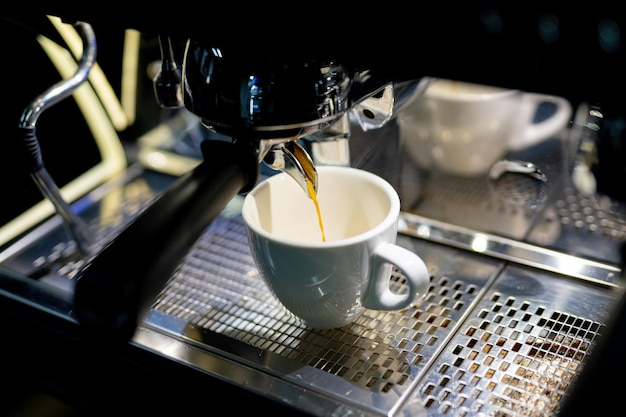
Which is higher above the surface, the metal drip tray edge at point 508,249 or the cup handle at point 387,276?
the cup handle at point 387,276

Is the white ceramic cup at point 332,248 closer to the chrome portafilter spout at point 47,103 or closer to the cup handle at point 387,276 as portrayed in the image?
the cup handle at point 387,276

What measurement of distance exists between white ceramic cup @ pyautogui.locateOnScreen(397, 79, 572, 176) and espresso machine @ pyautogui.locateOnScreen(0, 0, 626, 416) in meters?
0.02

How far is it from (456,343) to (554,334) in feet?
0.23

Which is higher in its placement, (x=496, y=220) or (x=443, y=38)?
→ (x=443, y=38)

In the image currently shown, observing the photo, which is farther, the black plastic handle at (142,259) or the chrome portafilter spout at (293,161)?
the chrome portafilter spout at (293,161)

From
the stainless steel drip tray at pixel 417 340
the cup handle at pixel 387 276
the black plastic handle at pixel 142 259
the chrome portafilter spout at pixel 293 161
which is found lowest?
the stainless steel drip tray at pixel 417 340

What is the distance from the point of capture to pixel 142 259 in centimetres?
34

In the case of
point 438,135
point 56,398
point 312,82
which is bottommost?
point 56,398

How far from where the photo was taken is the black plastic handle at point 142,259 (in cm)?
33

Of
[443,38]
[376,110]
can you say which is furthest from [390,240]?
[443,38]

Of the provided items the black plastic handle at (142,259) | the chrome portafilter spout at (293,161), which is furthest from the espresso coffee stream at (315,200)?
the black plastic handle at (142,259)

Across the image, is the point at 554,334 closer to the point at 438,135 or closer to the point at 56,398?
the point at 438,135

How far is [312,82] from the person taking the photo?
408 mm

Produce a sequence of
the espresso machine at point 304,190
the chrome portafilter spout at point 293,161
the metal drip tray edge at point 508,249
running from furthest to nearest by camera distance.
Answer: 1. the metal drip tray edge at point 508,249
2. the chrome portafilter spout at point 293,161
3. the espresso machine at point 304,190
